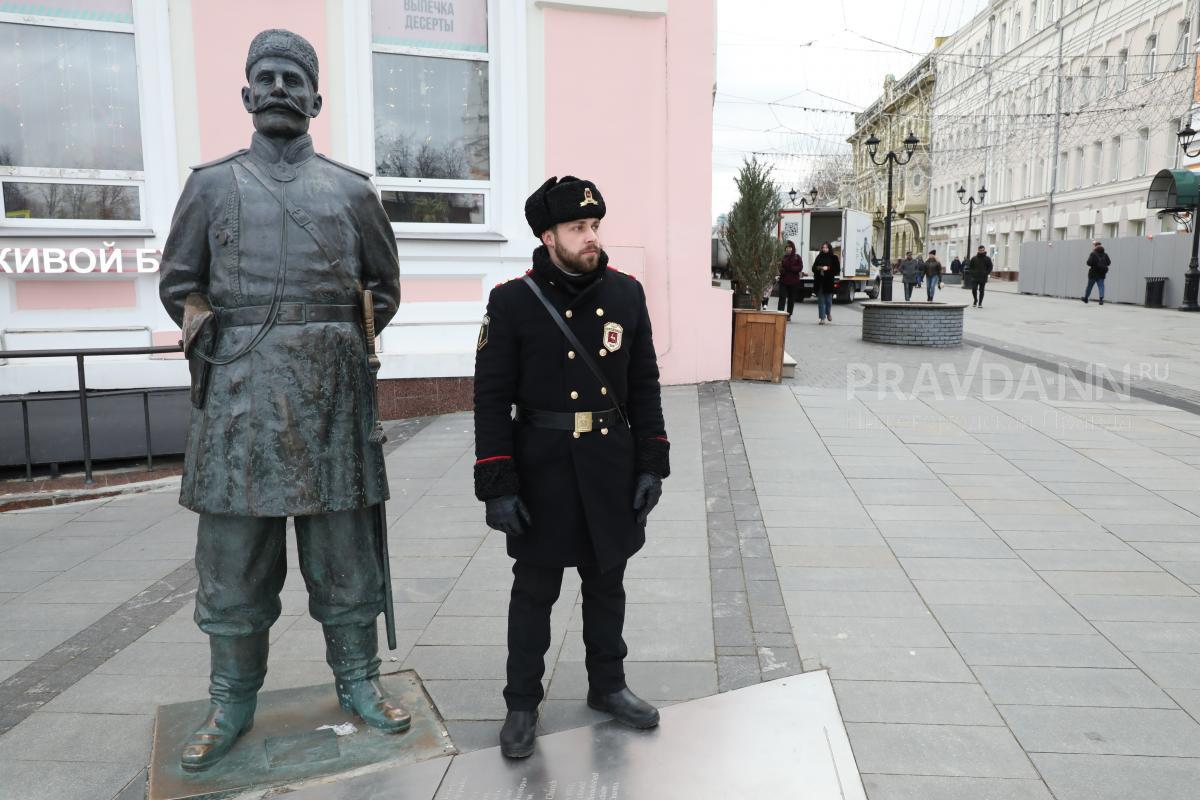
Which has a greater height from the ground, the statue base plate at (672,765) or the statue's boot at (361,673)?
the statue's boot at (361,673)

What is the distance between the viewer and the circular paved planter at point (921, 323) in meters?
14.5

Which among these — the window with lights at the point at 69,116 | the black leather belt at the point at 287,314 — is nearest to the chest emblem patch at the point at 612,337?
the black leather belt at the point at 287,314

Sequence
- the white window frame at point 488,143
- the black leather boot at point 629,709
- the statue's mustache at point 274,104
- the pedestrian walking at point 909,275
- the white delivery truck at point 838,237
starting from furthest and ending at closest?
the white delivery truck at point 838,237 < the pedestrian walking at point 909,275 < the white window frame at point 488,143 < the black leather boot at point 629,709 < the statue's mustache at point 274,104

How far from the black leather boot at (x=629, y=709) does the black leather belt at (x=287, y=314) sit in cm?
159

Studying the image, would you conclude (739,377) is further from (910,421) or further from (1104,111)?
(1104,111)

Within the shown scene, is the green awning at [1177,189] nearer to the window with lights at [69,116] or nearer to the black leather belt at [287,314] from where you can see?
the window with lights at [69,116]

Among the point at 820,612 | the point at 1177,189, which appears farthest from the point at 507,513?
the point at 1177,189

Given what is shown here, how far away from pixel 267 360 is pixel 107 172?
6483 mm

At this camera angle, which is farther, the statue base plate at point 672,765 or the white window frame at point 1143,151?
the white window frame at point 1143,151

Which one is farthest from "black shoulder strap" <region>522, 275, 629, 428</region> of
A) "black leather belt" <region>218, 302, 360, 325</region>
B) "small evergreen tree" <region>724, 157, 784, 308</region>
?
"small evergreen tree" <region>724, 157, 784, 308</region>

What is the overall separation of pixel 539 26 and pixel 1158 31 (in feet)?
81.4

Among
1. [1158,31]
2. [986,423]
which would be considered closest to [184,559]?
[986,423]

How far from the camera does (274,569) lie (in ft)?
9.53

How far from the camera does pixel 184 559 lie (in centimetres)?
511
